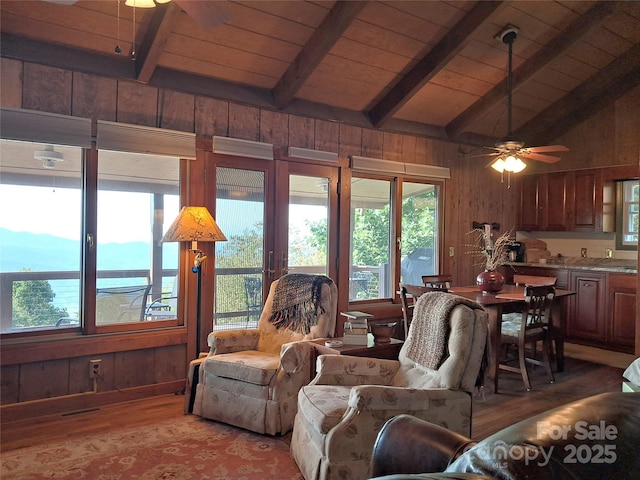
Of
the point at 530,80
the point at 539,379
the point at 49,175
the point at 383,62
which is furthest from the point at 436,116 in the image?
the point at 49,175

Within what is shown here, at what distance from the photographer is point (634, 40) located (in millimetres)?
4898

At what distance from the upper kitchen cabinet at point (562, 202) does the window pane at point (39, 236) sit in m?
5.58

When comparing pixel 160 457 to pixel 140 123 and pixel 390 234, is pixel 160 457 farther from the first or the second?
pixel 390 234

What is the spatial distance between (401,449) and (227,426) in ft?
6.68

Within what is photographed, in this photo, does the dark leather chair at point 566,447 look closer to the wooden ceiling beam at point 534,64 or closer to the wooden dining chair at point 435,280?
the wooden dining chair at point 435,280

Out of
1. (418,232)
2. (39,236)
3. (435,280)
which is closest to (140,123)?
(39,236)

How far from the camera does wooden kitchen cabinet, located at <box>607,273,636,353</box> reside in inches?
203

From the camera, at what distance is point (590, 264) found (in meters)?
5.84

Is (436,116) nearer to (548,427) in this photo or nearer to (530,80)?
(530,80)

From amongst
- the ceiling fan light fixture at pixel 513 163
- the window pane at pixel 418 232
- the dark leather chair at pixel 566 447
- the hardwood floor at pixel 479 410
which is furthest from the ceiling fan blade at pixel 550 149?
the dark leather chair at pixel 566 447

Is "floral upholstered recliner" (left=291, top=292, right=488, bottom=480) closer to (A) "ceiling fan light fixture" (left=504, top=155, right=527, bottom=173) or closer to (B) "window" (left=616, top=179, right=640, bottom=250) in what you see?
(A) "ceiling fan light fixture" (left=504, top=155, right=527, bottom=173)

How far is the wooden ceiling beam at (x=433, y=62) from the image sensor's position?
3830 mm

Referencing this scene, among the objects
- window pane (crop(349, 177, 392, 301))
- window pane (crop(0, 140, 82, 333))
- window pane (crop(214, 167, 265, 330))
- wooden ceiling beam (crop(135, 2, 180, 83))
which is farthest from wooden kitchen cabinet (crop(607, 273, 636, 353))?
window pane (crop(0, 140, 82, 333))

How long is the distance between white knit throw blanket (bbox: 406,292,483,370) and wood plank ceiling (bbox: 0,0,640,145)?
1.90m
